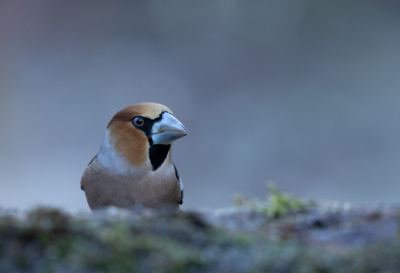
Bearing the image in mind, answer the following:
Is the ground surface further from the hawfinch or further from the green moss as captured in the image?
the hawfinch

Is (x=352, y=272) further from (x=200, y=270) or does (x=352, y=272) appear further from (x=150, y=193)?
(x=150, y=193)

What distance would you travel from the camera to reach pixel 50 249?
1.34 metres

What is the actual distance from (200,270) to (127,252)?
0.78 ft

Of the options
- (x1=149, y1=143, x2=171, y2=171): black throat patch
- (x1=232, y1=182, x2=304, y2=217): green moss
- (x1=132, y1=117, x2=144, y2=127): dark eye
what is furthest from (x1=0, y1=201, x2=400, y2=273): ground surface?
(x1=132, y1=117, x2=144, y2=127): dark eye

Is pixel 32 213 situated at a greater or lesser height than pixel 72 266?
greater

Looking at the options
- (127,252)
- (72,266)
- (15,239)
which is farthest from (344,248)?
(15,239)

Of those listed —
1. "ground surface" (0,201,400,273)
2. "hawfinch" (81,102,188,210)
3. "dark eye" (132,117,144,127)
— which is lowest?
"ground surface" (0,201,400,273)

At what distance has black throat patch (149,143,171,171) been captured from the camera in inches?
131

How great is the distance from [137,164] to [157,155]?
185 millimetres

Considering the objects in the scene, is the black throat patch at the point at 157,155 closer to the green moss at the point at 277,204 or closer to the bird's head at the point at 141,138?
the bird's head at the point at 141,138

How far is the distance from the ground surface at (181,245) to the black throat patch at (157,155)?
1.56 metres

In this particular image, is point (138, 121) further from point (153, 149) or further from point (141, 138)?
point (153, 149)

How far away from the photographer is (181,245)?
4.54 ft

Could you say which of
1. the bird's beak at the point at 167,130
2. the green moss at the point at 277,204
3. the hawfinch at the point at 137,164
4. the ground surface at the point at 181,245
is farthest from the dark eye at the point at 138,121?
the ground surface at the point at 181,245
